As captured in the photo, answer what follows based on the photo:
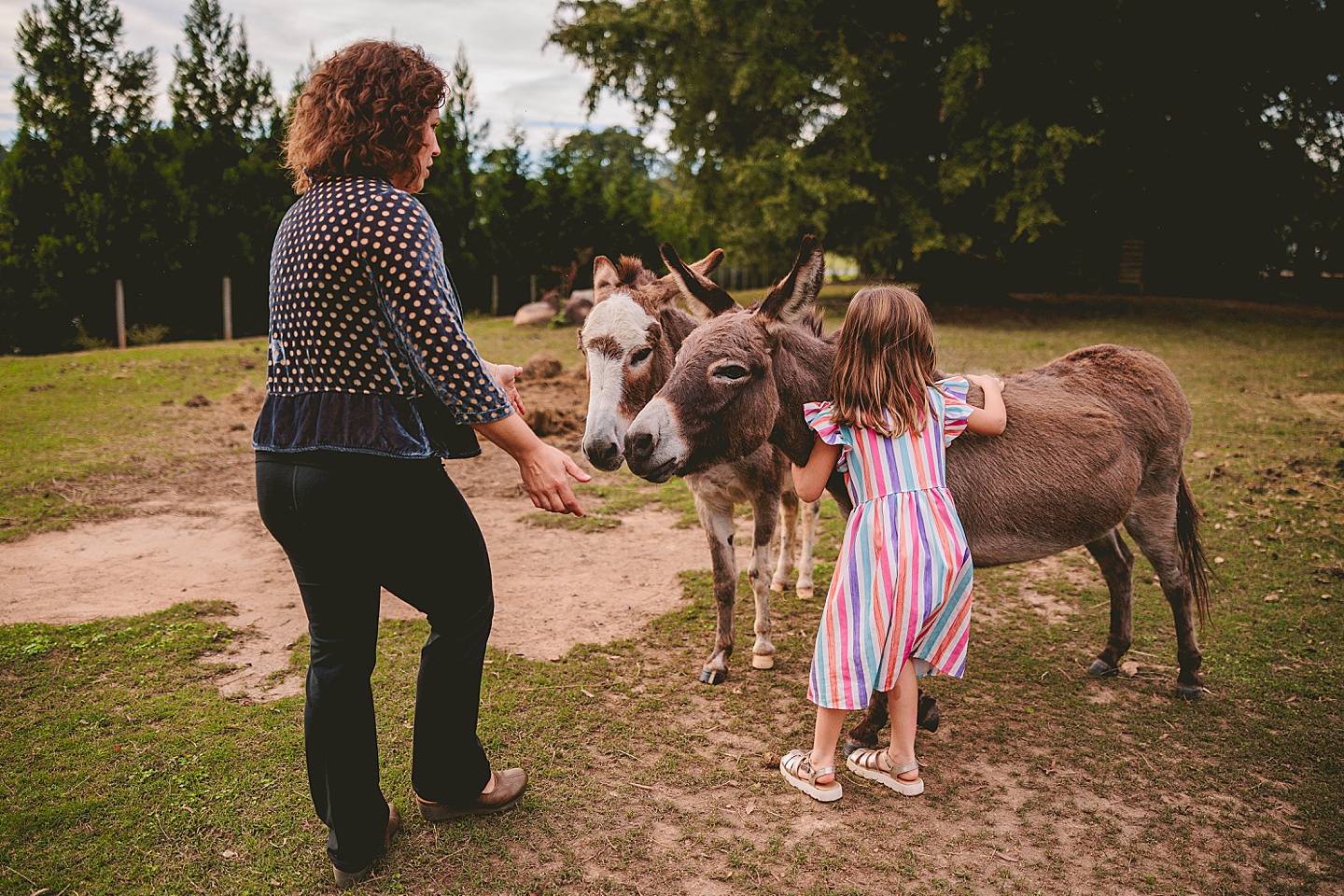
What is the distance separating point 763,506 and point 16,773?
3.36 m

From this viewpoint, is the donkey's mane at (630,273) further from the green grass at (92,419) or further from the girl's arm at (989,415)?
the green grass at (92,419)

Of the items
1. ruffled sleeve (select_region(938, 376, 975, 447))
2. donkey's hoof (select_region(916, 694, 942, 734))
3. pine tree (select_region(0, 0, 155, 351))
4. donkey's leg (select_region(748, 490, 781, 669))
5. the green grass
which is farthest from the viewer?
pine tree (select_region(0, 0, 155, 351))

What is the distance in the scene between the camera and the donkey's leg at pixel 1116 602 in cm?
410

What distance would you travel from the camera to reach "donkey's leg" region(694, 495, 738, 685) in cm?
411

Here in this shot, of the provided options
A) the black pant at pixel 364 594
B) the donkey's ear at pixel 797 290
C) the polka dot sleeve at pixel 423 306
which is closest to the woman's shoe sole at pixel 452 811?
the black pant at pixel 364 594

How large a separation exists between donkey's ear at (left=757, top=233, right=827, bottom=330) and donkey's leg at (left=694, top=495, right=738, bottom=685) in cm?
129

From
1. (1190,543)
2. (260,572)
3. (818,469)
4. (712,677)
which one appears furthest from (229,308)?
(1190,543)

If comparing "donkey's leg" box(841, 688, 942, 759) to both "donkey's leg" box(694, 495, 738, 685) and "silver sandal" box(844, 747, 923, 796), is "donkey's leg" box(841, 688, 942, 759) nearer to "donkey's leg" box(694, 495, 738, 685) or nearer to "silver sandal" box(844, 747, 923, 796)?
"silver sandal" box(844, 747, 923, 796)

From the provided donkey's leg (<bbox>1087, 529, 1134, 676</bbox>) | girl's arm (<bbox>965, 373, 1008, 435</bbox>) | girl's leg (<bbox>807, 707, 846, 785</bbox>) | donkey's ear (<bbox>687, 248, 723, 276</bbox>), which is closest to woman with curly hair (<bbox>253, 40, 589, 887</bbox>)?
girl's leg (<bbox>807, 707, 846, 785</bbox>)

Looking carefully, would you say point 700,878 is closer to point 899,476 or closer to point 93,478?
point 899,476

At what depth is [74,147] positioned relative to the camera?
1491cm

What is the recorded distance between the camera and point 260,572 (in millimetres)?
5355

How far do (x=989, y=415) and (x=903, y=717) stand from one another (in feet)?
3.98

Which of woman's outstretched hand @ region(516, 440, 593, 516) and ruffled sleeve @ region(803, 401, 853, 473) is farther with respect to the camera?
ruffled sleeve @ region(803, 401, 853, 473)
